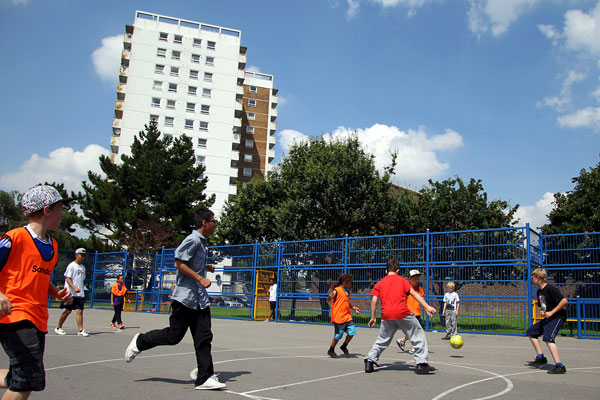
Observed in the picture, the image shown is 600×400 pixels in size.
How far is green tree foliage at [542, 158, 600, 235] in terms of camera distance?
23.0 meters

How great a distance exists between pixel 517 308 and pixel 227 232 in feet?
62.9

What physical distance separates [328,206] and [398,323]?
19.9m

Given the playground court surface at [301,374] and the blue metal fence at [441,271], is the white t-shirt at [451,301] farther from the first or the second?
the playground court surface at [301,374]

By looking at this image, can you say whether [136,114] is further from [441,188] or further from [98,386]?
[98,386]

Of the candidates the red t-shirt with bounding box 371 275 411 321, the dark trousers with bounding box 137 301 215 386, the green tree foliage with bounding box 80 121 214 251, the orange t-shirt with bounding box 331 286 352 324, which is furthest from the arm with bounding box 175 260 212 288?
the green tree foliage with bounding box 80 121 214 251

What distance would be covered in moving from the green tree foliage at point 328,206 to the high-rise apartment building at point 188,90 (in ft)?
127

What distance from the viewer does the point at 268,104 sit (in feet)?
287

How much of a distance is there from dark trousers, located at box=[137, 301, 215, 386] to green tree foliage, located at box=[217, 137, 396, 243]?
20775 mm

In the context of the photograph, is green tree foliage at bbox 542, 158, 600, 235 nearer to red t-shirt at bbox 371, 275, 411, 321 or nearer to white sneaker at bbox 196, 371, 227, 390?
red t-shirt at bbox 371, 275, 411, 321

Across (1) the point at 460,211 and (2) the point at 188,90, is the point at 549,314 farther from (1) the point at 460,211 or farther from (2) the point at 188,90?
(2) the point at 188,90

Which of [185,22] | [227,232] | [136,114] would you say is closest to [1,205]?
[136,114]

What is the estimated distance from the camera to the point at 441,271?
1692 centimetres

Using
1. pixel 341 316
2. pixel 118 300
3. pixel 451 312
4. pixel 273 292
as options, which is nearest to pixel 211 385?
pixel 341 316

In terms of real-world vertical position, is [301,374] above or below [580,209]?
below
